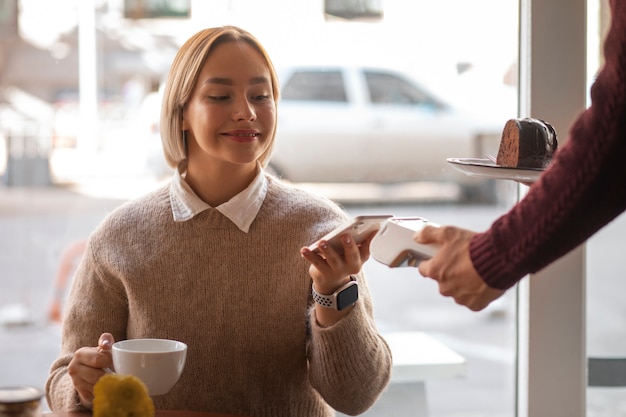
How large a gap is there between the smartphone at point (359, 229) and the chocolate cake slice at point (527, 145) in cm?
25

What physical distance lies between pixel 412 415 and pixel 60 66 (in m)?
1.35

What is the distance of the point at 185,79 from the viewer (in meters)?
1.84

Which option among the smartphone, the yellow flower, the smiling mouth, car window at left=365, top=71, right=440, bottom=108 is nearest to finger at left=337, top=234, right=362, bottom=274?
the smartphone

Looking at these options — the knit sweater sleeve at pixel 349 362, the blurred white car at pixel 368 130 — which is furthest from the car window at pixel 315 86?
the knit sweater sleeve at pixel 349 362

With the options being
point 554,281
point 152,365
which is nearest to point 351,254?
point 152,365

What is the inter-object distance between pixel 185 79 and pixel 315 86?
27.6 inches

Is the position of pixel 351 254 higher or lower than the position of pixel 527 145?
lower

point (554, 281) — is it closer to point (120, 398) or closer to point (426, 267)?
point (426, 267)

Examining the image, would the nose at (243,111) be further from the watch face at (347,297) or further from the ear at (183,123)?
the watch face at (347,297)

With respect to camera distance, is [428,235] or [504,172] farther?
[504,172]

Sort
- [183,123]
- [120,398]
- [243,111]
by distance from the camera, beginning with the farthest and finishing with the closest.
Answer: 1. [183,123]
2. [243,111]
3. [120,398]

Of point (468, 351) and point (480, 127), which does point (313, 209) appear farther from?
point (468, 351)

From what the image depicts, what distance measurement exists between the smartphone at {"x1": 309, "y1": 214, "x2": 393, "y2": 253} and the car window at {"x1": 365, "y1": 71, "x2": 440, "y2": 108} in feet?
A: 3.34

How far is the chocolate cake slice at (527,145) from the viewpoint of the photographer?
1554mm
